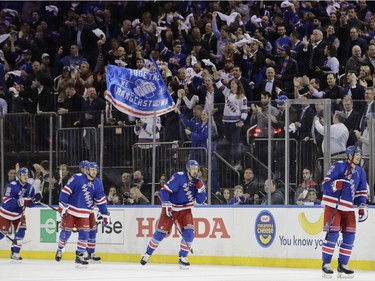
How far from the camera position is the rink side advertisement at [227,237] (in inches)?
662

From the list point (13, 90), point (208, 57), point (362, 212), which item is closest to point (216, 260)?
point (362, 212)

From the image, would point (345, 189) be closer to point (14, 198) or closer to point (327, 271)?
point (327, 271)

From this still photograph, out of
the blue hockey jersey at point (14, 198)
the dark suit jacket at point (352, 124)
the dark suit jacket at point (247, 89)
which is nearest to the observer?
the dark suit jacket at point (352, 124)

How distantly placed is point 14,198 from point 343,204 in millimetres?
7110

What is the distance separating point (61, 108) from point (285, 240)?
19.6 feet

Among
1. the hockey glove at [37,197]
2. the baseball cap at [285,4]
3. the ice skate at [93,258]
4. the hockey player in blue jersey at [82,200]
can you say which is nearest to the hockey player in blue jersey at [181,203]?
the hockey player in blue jersey at [82,200]

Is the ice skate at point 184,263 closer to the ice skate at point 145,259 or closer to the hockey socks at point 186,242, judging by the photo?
the hockey socks at point 186,242

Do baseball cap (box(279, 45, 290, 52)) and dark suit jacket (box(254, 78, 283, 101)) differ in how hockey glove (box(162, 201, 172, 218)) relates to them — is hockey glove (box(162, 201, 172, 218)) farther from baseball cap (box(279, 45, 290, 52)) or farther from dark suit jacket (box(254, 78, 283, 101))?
baseball cap (box(279, 45, 290, 52))

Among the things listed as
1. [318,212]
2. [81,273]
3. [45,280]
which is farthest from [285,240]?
[45,280]

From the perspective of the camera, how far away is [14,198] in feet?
65.1

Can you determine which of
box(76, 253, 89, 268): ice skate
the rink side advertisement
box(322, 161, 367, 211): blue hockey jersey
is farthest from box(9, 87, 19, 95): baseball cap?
box(322, 161, 367, 211): blue hockey jersey

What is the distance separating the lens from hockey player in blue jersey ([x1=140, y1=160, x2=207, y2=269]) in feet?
56.3

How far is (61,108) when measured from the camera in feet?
69.1

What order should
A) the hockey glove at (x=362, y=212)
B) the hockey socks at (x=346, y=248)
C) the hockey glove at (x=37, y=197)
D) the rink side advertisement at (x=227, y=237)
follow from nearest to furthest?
the hockey socks at (x=346, y=248)
the hockey glove at (x=362, y=212)
the rink side advertisement at (x=227, y=237)
the hockey glove at (x=37, y=197)
